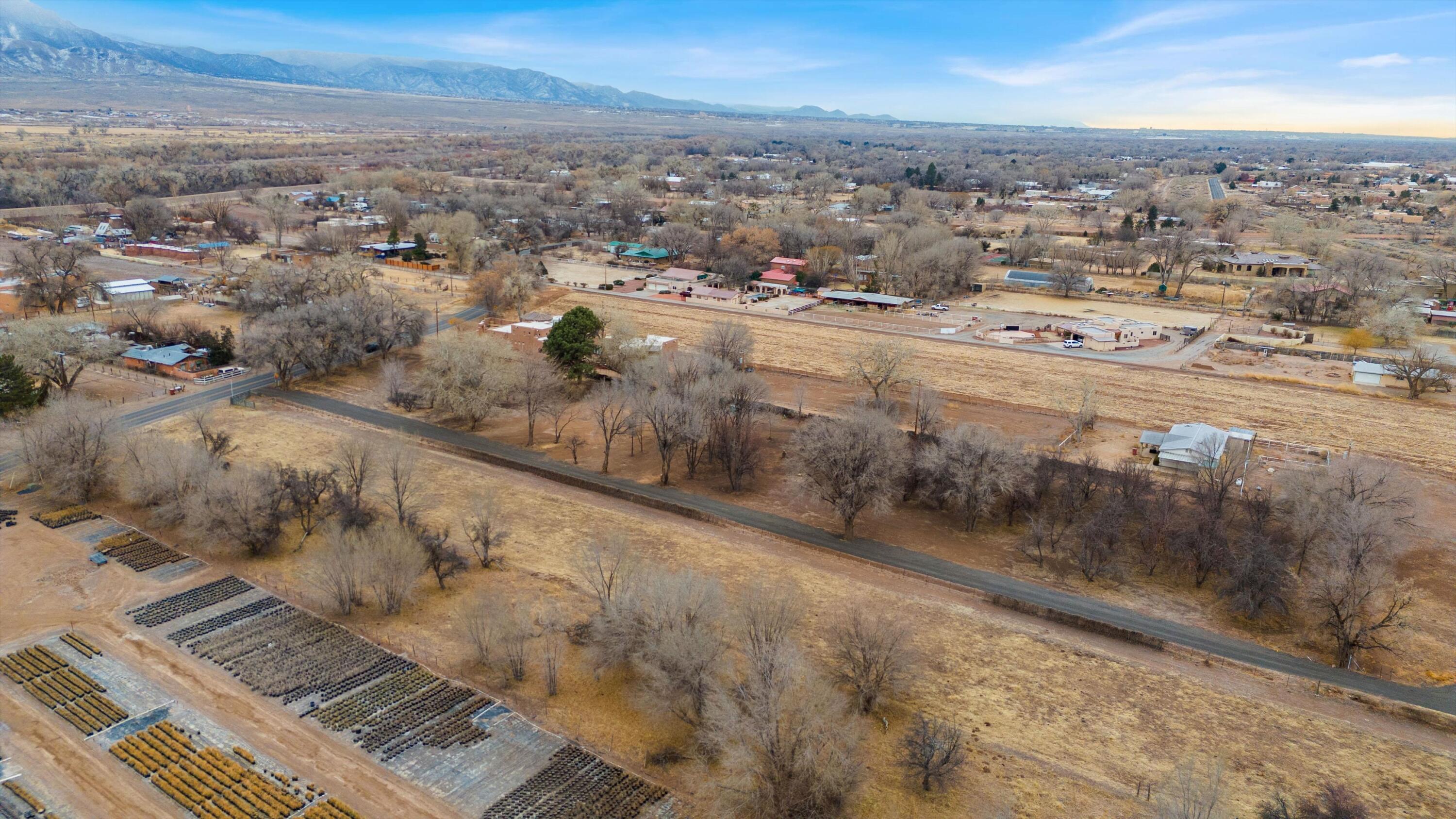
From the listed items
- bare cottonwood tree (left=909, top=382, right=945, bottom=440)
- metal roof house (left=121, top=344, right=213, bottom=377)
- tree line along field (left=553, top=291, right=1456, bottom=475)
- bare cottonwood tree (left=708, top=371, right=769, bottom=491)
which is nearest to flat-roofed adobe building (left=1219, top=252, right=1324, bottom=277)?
tree line along field (left=553, top=291, right=1456, bottom=475)

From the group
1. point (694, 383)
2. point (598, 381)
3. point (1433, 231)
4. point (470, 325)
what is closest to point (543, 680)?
point (694, 383)

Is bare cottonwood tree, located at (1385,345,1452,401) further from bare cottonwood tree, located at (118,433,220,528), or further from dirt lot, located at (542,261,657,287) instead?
bare cottonwood tree, located at (118,433,220,528)

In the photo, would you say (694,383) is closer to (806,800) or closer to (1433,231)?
(806,800)

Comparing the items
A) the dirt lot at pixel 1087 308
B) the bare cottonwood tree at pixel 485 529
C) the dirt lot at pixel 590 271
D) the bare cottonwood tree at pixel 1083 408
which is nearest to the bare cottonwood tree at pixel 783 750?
the bare cottonwood tree at pixel 485 529

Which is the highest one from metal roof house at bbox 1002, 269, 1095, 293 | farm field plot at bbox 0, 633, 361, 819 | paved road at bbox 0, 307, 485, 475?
metal roof house at bbox 1002, 269, 1095, 293

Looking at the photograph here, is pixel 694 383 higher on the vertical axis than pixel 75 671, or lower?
higher

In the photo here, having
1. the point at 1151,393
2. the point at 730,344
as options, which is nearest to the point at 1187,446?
the point at 1151,393

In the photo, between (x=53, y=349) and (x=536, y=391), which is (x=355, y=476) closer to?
(x=536, y=391)
